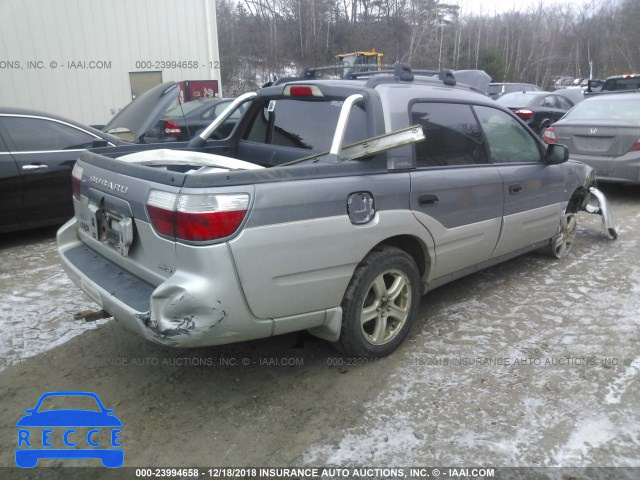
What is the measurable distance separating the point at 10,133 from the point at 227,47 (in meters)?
26.4

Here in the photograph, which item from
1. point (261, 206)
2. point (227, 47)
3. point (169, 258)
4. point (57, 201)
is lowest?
point (57, 201)

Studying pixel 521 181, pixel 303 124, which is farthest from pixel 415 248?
pixel 521 181

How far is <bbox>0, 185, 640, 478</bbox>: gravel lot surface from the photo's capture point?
255cm

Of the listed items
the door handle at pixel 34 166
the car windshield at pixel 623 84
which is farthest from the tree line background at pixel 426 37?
the door handle at pixel 34 166

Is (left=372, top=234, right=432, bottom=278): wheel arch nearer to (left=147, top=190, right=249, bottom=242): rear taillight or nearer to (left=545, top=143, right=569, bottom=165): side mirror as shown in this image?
(left=147, top=190, right=249, bottom=242): rear taillight

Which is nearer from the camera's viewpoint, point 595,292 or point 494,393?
point 494,393

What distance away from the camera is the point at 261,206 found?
2562mm

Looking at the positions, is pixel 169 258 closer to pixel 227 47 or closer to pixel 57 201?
pixel 57 201

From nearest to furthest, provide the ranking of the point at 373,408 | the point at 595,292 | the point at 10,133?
the point at 373,408 < the point at 595,292 < the point at 10,133

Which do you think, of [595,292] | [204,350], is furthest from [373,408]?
[595,292]

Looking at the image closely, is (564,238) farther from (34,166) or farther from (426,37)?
(426,37)

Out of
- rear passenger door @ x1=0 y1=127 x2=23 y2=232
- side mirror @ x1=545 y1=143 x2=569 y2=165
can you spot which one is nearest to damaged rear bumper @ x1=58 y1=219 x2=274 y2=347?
side mirror @ x1=545 y1=143 x2=569 y2=165

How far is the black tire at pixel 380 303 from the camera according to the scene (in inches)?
121

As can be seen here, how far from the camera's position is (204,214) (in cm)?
246
